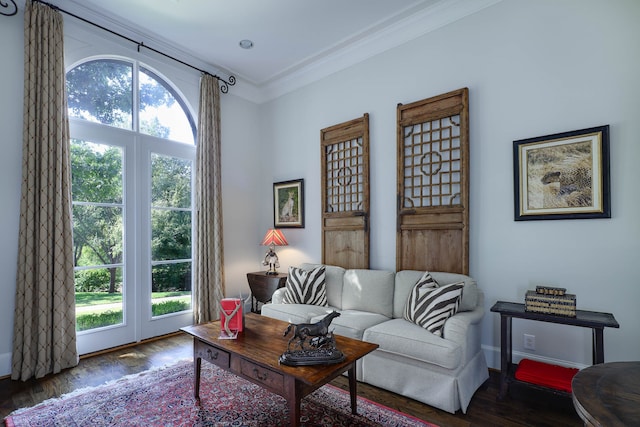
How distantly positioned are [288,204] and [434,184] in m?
2.01

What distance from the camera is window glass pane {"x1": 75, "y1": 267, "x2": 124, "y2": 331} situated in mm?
3135

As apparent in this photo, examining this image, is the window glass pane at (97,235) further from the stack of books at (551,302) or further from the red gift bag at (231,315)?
the stack of books at (551,302)

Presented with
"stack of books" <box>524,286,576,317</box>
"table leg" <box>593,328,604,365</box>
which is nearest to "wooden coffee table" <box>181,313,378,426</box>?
"stack of books" <box>524,286,576,317</box>

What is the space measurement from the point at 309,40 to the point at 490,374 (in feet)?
11.9

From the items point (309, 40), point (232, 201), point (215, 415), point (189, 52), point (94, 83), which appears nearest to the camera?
point (215, 415)

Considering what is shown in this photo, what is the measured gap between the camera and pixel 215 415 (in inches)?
83.3

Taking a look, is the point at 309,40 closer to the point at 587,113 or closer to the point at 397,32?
the point at 397,32

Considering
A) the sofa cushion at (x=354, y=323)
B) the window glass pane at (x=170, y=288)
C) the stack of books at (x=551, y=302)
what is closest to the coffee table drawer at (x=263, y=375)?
the sofa cushion at (x=354, y=323)

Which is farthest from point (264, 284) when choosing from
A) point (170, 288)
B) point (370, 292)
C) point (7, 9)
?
point (7, 9)

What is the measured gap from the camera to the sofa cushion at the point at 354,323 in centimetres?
265

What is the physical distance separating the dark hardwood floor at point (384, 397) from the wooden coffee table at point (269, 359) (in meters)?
0.45

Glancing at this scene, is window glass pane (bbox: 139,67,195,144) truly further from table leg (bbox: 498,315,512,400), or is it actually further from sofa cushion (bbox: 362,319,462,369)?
table leg (bbox: 498,315,512,400)

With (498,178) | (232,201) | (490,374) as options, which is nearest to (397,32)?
(498,178)

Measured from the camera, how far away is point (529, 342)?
8.68ft
